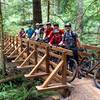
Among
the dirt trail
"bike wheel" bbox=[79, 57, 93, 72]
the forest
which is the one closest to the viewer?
the dirt trail

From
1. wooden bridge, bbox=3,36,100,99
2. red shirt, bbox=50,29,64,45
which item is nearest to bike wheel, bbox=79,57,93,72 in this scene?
wooden bridge, bbox=3,36,100,99

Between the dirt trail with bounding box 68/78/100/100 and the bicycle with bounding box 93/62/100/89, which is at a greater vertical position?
the bicycle with bounding box 93/62/100/89

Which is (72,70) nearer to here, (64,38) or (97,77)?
(97,77)

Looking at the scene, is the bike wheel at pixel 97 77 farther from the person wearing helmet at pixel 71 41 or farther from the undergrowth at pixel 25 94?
the undergrowth at pixel 25 94

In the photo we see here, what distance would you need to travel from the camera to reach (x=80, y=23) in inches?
675

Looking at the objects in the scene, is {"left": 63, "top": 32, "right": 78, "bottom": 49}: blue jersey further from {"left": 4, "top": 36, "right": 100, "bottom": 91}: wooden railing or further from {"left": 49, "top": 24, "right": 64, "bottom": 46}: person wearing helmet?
{"left": 49, "top": 24, "right": 64, "bottom": 46}: person wearing helmet

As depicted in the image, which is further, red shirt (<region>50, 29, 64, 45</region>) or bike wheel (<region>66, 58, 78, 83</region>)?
red shirt (<region>50, 29, 64, 45</region>)

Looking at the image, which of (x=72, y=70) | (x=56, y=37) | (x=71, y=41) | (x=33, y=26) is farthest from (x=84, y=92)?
(x=33, y=26)

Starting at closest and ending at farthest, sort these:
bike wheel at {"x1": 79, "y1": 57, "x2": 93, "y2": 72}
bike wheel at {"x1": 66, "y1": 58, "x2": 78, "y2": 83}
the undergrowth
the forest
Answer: bike wheel at {"x1": 66, "y1": 58, "x2": 78, "y2": 83} → bike wheel at {"x1": 79, "y1": 57, "x2": 93, "y2": 72} → the undergrowth → the forest

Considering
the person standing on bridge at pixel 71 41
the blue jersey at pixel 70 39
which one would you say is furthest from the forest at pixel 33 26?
the blue jersey at pixel 70 39

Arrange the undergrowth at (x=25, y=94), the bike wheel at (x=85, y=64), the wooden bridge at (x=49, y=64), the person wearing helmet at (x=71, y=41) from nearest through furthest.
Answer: the wooden bridge at (x=49, y=64), the person wearing helmet at (x=71, y=41), the bike wheel at (x=85, y=64), the undergrowth at (x=25, y=94)

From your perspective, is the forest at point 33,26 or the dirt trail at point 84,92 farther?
the forest at point 33,26

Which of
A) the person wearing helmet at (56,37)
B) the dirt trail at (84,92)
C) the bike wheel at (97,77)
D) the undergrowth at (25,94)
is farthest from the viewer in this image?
the undergrowth at (25,94)

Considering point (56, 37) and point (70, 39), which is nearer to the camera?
point (70, 39)
